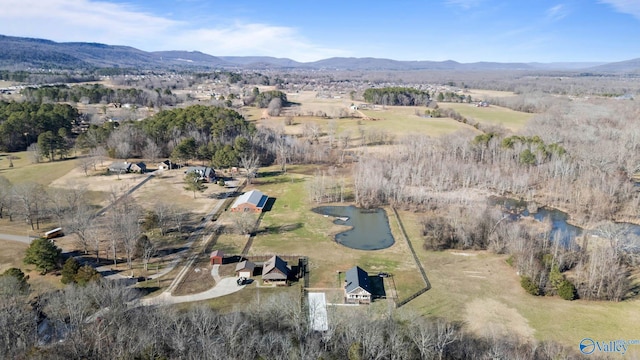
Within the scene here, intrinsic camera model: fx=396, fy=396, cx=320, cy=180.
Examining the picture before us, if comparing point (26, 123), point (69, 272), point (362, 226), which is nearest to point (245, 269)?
point (69, 272)

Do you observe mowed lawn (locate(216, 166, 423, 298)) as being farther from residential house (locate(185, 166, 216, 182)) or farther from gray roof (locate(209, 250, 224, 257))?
residential house (locate(185, 166, 216, 182))

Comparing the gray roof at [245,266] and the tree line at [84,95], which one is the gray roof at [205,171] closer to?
the gray roof at [245,266]

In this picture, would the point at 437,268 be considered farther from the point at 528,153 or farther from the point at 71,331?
the point at 528,153

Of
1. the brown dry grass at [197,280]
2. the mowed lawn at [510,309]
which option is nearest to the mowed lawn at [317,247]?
the mowed lawn at [510,309]

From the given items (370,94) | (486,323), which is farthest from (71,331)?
(370,94)

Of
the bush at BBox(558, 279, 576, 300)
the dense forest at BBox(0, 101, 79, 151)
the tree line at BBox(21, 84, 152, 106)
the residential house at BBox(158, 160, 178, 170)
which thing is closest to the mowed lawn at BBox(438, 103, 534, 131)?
the bush at BBox(558, 279, 576, 300)

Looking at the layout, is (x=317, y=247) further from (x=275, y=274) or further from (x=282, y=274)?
(x=275, y=274)
